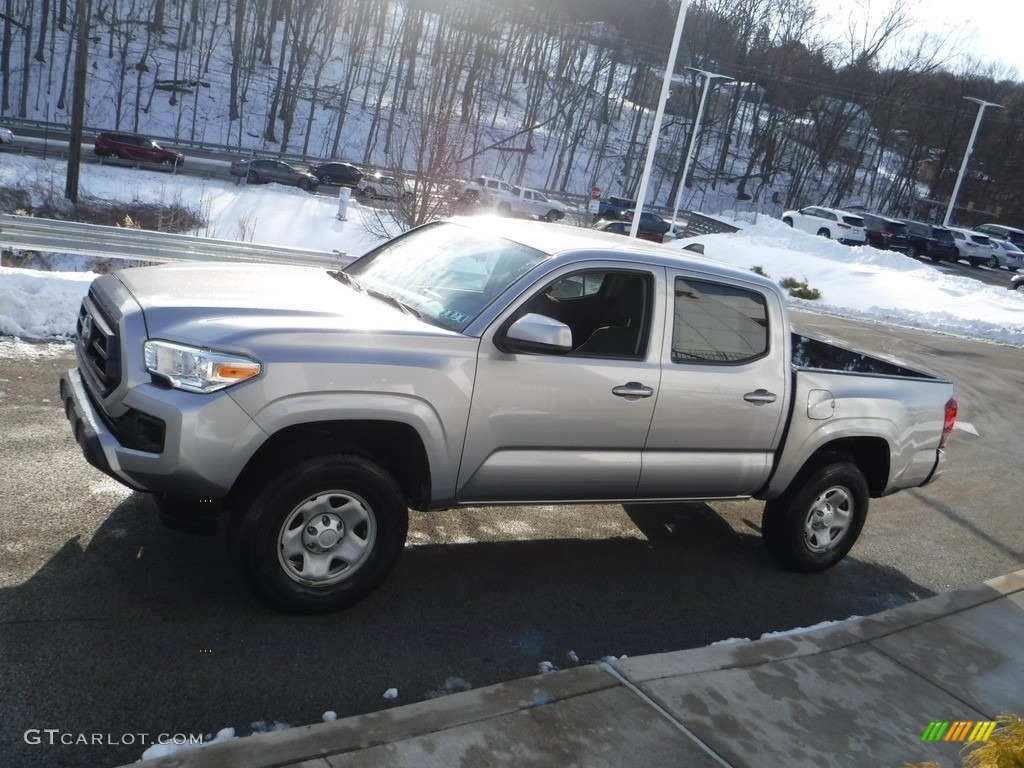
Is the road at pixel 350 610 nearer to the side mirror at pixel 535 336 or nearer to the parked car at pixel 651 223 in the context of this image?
the side mirror at pixel 535 336

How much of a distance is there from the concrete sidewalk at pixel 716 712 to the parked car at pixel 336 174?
42.9 meters

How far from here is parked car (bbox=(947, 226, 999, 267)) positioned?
4534 cm

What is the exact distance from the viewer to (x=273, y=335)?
12.6ft

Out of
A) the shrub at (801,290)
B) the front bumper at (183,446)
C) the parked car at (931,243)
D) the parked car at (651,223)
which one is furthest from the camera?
the parked car at (651,223)

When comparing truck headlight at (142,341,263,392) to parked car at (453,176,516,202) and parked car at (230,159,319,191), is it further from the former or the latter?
parked car at (230,159,319,191)

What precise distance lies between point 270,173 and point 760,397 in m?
39.8

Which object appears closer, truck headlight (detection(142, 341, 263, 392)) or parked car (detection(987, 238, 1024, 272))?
truck headlight (detection(142, 341, 263, 392))

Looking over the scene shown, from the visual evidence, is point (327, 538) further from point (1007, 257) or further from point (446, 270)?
point (1007, 257)

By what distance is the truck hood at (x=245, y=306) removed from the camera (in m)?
3.81

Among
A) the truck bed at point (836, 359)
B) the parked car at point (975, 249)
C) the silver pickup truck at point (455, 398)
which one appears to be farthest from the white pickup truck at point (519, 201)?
the silver pickup truck at point (455, 398)

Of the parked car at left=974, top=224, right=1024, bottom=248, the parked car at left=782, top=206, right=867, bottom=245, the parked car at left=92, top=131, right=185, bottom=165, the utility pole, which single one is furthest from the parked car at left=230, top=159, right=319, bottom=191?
the parked car at left=974, top=224, right=1024, bottom=248

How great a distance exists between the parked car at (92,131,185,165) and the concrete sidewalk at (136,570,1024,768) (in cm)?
4132

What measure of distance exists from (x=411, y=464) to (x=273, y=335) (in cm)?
98

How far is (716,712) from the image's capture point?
3803mm
